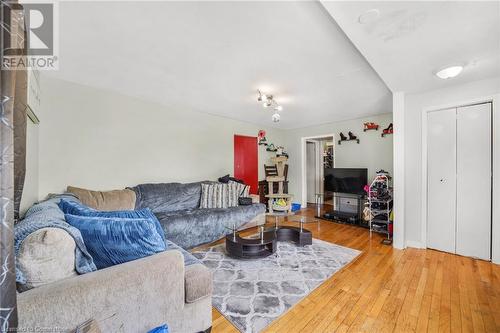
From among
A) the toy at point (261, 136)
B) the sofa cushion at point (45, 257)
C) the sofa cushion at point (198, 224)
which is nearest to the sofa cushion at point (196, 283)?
the sofa cushion at point (45, 257)

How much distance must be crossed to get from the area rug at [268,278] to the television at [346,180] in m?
1.80

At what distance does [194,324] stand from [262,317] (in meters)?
0.56

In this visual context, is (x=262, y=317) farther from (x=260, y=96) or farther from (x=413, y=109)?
(x=413, y=109)

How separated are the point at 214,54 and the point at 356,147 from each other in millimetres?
3878

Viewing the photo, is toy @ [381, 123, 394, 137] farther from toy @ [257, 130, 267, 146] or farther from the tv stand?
toy @ [257, 130, 267, 146]

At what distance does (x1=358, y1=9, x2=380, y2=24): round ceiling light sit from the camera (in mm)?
1419

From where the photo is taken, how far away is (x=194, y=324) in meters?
1.34

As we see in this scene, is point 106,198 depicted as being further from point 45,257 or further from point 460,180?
point 460,180

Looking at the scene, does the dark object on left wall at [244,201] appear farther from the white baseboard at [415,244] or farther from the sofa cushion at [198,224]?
the white baseboard at [415,244]

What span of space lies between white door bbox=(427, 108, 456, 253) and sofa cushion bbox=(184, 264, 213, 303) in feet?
10.7

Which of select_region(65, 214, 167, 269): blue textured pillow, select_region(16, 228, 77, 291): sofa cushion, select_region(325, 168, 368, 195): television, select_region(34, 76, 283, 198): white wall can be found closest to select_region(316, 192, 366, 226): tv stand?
select_region(325, 168, 368, 195): television

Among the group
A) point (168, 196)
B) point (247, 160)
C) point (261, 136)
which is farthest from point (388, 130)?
point (168, 196)

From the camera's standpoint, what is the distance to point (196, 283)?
1336 mm

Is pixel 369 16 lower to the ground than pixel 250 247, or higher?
higher
